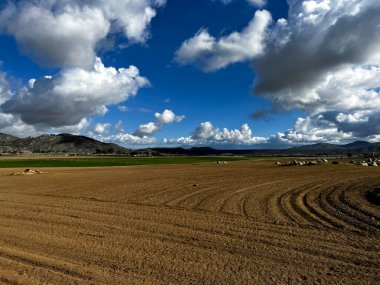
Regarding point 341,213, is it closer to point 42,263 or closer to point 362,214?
point 362,214

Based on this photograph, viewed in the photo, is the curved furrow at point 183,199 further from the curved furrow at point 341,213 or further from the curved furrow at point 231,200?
the curved furrow at point 341,213

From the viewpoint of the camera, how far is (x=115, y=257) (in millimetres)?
9930

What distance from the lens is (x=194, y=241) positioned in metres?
11.3

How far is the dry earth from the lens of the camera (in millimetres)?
8531

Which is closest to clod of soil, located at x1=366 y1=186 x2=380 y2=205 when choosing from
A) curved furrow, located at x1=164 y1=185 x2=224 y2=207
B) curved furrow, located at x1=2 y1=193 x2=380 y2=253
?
curved furrow, located at x1=2 y1=193 x2=380 y2=253

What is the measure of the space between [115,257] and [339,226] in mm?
7829

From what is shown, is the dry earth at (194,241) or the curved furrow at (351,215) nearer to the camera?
the dry earth at (194,241)

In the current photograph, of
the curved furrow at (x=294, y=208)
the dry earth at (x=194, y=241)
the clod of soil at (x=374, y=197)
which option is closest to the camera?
the dry earth at (x=194, y=241)

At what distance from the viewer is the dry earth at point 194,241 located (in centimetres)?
853

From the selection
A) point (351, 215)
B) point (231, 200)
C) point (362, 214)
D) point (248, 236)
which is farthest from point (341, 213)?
point (231, 200)

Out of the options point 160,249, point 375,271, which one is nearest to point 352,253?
point 375,271

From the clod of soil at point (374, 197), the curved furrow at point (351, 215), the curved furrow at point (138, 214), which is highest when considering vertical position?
the clod of soil at point (374, 197)

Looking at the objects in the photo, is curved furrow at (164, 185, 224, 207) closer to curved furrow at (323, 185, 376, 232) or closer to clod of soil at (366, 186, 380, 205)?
curved furrow at (323, 185, 376, 232)

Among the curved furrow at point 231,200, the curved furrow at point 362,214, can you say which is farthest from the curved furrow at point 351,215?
the curved furrow at point 231,200
